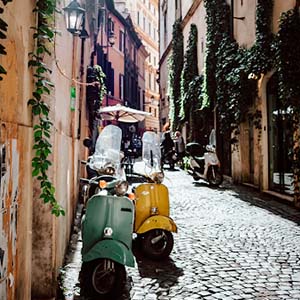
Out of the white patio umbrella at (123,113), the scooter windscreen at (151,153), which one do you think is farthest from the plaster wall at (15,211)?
the white patio umbrella at (123,113)

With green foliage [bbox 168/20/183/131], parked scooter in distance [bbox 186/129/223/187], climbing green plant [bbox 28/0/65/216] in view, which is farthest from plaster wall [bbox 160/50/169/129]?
climbing green plant [bbox 28/0/65/216]

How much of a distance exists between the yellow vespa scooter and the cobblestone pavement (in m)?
0.17

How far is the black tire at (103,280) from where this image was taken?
3941 mm

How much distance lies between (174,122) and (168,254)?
1690cm

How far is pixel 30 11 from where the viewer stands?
9.76 feet

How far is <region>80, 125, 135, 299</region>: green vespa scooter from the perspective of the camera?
13.0 feet

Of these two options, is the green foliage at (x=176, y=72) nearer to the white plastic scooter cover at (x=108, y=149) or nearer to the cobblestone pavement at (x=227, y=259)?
the cobblestone pavement at (x=227, y=259)

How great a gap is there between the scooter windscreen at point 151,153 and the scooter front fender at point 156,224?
0.73m

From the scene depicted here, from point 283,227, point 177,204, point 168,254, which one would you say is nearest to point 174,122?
point 177,204

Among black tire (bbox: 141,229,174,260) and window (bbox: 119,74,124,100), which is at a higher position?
window (bbox: 119,74,124,100)

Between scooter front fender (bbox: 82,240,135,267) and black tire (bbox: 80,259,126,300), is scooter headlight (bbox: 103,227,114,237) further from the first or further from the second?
black tire (bbox: 80,259,126,300)

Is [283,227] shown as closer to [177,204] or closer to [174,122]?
[177,204]

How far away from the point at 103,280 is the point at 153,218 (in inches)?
53.4

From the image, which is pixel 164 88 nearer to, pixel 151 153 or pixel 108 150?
pixel 108 150
